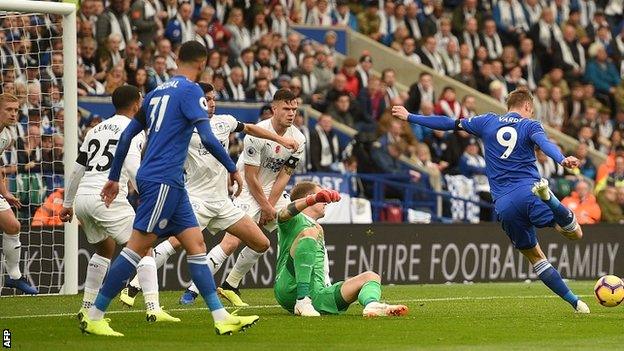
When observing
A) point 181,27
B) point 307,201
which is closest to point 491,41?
point 181,27

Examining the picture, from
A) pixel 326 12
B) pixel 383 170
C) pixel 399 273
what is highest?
pixel 326 12

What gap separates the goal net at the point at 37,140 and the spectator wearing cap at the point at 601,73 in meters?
15.2

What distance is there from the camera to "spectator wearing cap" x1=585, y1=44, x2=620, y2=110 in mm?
29312

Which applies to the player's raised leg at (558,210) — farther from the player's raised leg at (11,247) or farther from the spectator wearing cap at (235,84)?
the spectator wearing cap at (235,84)

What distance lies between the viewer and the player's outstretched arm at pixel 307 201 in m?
11.4

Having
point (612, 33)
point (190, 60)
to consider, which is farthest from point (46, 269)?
point (612, 33)

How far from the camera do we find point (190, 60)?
1070cm

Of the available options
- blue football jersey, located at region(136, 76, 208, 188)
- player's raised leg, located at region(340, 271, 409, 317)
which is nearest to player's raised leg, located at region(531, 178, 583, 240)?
player's raised leg, located at region(340, 271, 409, 317)

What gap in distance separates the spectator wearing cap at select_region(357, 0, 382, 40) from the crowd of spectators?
0.03 metres

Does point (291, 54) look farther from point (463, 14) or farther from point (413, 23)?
point (463, 14)

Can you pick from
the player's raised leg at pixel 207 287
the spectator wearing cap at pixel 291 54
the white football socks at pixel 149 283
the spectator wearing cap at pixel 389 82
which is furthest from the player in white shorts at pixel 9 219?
the spectator wearing cap at pixel 389 82

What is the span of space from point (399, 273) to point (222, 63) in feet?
16.7

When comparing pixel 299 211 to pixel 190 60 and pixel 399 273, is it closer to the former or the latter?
pixel 190 60

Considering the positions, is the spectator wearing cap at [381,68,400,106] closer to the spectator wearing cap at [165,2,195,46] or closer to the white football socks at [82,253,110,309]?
the spectator wearing cap at [165,2,195,46]
